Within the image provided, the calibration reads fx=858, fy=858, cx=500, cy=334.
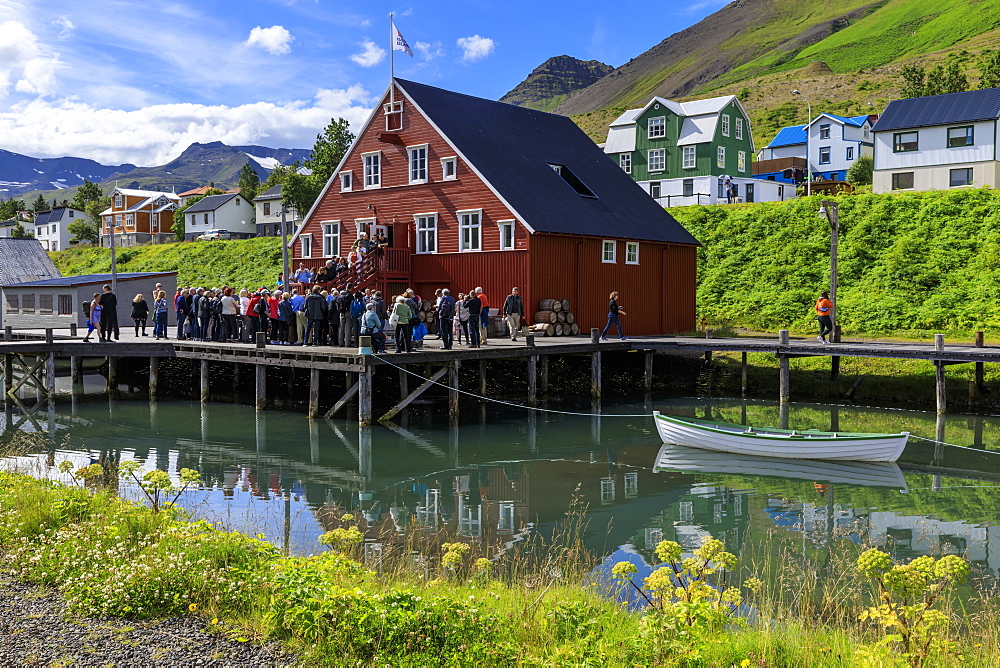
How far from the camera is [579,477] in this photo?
17234 mm

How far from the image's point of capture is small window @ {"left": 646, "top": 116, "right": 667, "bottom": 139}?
202 feet

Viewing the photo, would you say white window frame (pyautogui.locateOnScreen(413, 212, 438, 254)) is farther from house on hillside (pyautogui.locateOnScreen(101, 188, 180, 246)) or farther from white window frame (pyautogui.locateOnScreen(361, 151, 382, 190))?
house on hillside (pyautogui.locateOnScreen(101, 188, 180, 246))

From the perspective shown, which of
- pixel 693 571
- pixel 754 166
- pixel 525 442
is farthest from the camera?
pixel 754 166

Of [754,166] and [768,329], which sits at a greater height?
[754,166]

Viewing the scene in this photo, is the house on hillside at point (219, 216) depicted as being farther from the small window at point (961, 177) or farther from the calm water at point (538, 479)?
the calm water at point (538, 479)

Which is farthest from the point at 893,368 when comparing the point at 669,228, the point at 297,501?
the point at 297,501

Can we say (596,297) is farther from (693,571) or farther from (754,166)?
(754,166)

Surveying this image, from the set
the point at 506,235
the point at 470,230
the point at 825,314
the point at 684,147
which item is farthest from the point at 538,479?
the point at 684,147

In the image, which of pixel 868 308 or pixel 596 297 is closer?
pixel 596 297

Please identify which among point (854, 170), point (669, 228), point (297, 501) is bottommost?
point (297, 501)

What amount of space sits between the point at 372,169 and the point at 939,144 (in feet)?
105

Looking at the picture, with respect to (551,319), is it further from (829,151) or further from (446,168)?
(829,151)

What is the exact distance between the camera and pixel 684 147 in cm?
6038

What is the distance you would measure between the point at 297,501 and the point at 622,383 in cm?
1711
